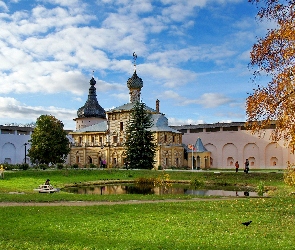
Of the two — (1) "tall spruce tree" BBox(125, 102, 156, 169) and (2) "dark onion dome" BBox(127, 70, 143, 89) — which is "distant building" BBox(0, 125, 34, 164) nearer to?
(1) "tall spruce tree" BBox(125, 102, 156, 169)

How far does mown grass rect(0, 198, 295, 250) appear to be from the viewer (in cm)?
916

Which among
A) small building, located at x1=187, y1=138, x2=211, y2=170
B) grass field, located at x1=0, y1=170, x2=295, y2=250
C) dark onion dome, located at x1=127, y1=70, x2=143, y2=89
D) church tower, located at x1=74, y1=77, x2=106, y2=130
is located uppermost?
dark onion dome, located at x1=127, y1=70, x2=143, y2=89

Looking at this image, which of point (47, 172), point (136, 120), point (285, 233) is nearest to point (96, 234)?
point (285, 233)

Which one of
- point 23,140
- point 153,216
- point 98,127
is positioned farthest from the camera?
point 98,127

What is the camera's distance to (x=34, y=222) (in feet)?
37.7

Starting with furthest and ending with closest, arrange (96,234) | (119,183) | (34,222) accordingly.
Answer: (119,183) → (34,222) → (96,234)

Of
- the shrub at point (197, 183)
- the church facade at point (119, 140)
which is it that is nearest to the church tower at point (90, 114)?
the church facade at point (119, 140)

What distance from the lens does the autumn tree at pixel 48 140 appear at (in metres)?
43.2

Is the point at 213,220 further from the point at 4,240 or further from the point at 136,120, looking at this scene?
the point at 136,120

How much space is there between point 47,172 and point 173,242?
A: 2688 centimetres

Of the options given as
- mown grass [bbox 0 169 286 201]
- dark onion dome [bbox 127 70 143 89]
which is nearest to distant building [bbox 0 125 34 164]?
dark onion dome [bbox 127 70 143 89]

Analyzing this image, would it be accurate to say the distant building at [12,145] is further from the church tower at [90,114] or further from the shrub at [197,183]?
the shrub at [197,183]

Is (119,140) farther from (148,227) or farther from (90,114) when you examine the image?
(148,227)

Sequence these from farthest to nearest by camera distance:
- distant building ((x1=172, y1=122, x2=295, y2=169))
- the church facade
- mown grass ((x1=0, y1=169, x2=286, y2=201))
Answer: the church facade < distant building ((x1=172, y1=122, x2=295, y2=169)) < mown grass ((x1=0, y1=169, x2=286, y2=201))
